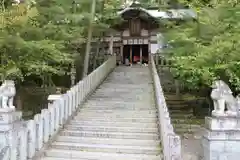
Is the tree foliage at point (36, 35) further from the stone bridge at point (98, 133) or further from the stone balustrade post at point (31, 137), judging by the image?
the stone balustrade post at point (31, 137)

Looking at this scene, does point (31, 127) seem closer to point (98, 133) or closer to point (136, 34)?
point (98, 133)

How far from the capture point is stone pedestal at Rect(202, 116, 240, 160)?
9.11 metres

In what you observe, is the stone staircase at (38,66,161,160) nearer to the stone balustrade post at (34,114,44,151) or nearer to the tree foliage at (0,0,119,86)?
the stone balustrade post at (34,114,44,151)

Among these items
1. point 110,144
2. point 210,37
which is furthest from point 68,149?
point 210,37

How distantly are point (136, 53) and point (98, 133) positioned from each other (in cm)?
2156

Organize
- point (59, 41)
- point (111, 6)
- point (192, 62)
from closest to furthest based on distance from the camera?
point (192, 62) < point (59, 41) < point (111, 6)

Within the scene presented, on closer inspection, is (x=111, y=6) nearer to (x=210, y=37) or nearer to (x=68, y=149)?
(x=210, y=37)

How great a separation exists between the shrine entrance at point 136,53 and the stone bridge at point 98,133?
16687 mm

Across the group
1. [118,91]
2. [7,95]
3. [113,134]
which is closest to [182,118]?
[118,91]

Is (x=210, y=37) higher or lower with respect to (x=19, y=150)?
higher

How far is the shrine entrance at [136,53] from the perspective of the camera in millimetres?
30891

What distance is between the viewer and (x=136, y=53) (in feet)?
104

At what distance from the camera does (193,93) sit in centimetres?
2084

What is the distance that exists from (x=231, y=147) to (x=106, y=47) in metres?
22.1
